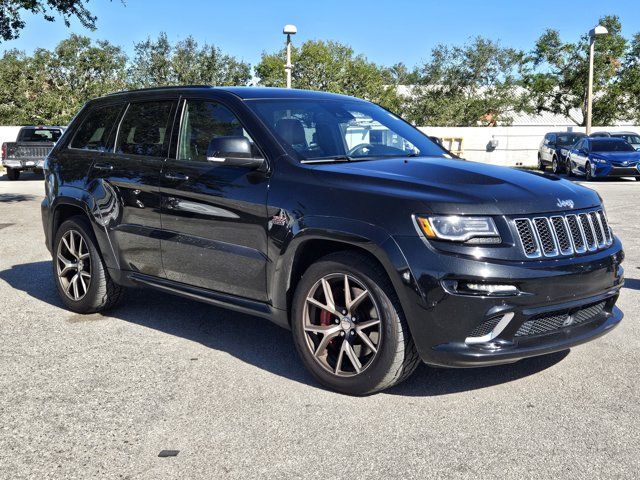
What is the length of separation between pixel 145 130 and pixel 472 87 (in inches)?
1902

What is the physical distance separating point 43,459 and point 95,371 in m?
1.30

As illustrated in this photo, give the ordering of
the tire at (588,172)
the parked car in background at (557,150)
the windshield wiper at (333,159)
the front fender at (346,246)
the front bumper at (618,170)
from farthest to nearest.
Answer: the parked car in background at (557,150) < the tire at (588,172) < the front bumper at (618,170) < the windshield wiper at (333,159) < the front fender at (346,246)

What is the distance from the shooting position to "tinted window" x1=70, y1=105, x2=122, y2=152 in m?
6.28

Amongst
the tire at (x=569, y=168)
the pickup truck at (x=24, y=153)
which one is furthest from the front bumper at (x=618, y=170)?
the pickup truck at (x=24, y=153)

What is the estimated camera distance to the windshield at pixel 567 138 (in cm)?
3034

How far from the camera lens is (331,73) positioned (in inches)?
1998

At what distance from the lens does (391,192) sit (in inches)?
167

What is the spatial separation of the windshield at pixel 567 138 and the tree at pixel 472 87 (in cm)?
1713

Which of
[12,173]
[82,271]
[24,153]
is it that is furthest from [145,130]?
[12,173]

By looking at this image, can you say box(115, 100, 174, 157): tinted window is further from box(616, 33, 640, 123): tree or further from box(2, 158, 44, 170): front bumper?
box(616, 33, 640, 123): tree

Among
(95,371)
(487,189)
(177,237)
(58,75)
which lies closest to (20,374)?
(95,371)

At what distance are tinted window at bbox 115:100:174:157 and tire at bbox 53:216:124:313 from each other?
0.81 meters

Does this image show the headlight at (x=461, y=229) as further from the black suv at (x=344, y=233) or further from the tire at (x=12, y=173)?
the tire at (x=12, y=173)

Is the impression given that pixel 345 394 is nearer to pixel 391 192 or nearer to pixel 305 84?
pixel 391 192
